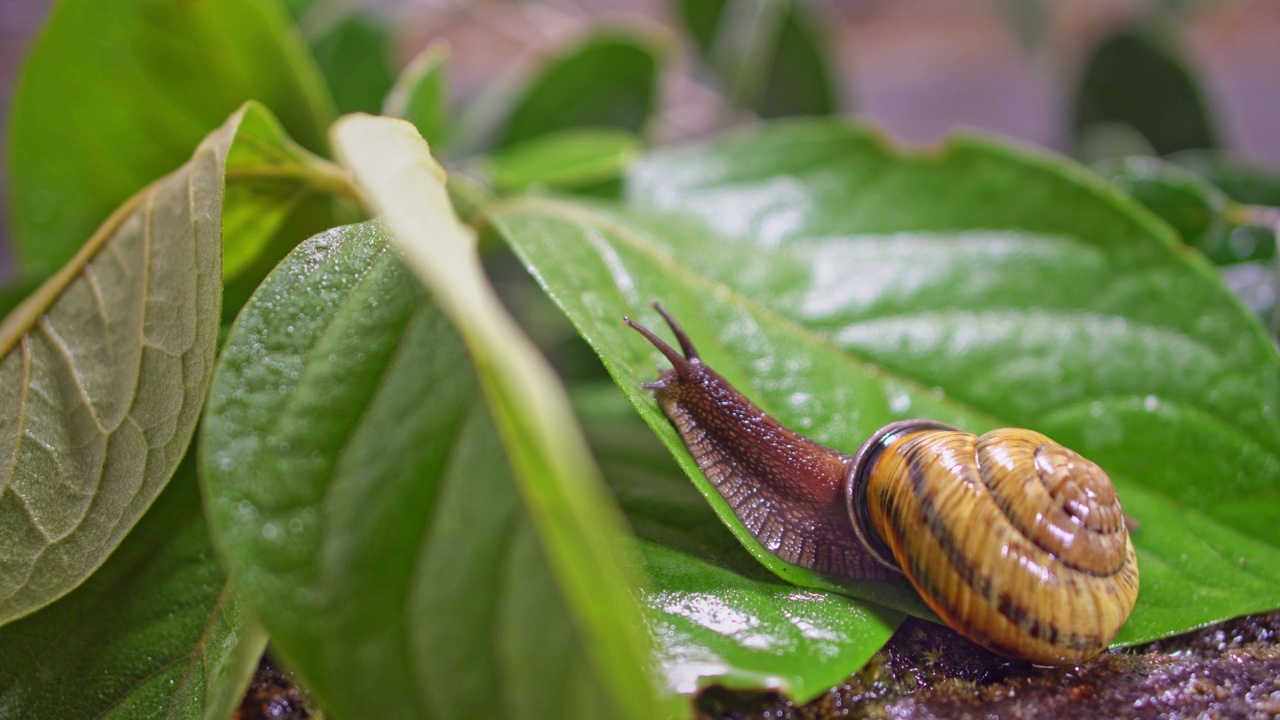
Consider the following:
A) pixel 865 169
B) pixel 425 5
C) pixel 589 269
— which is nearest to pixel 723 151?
pixel 865 169

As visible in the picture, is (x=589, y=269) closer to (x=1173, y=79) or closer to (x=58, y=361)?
(x=58, y=361)

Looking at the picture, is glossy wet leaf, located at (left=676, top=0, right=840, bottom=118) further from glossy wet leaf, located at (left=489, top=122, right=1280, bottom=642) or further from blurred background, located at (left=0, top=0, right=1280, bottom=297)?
glossy wet leaf, located at (left=489, top=122, right=1280, bottom=642)

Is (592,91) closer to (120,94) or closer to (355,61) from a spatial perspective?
(355,61)

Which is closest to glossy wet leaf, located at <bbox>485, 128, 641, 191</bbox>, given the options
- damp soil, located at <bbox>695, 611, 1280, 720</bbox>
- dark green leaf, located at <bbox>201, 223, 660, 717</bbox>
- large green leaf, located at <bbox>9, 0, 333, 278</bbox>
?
large green leaf, located at <bbox>9, 0, 333, 278</bbox>

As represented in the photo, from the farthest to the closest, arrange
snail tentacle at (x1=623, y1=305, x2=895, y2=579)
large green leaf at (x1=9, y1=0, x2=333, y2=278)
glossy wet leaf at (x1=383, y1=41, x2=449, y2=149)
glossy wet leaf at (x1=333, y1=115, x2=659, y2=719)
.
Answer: glossy wet leaf at (x1=383, y1=41, x2=449, y2=149)
large green leaf at (x1=9, y1=0, x2=333, y2=278)
snail tentacle at (x1=623, y1=305, x2=895, y2=579)
glossy wet leaf at (x1=333, y1=115, x2=659, y2=719)

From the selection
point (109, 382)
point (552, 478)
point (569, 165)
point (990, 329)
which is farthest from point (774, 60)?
point (552, 478)

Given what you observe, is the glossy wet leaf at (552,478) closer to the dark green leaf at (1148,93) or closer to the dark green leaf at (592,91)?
the dark green leaf at (592,91)
